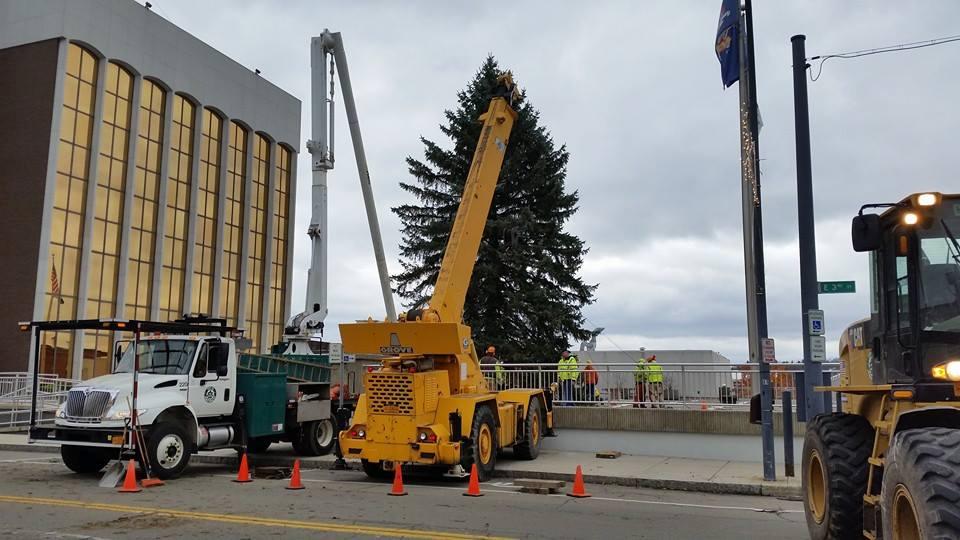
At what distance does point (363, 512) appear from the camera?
981cm

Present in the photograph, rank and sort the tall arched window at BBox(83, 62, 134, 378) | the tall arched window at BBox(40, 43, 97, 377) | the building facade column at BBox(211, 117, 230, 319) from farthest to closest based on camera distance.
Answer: the building facade column at BBox(211, 117, 230, 319) < the tall arched window at BBox(83, 62, 134, 378) < the tall arched window at BBox(40, 43, 97, 377)

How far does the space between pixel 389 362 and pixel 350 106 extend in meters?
11.6

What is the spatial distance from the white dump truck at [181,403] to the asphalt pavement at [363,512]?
2.24 ft

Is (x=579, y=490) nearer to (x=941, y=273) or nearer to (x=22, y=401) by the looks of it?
(x=941, y=273)

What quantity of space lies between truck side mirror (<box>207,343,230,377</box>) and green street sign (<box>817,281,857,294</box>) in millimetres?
10579

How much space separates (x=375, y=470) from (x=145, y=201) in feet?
100

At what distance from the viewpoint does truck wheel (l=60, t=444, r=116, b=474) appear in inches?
528

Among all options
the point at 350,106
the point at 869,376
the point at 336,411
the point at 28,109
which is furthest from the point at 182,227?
the point at 869,376

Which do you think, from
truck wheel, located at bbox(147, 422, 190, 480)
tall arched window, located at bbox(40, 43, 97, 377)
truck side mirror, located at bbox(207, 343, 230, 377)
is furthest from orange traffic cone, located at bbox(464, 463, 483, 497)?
tall arched window, located at bbox(40, 43, 97, 377)

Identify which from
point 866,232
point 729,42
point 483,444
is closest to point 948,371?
point 866,232

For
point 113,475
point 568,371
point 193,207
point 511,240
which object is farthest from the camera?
point 193,207

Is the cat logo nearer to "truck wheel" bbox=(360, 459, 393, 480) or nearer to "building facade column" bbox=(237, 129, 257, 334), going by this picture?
"truck wheel" bbox=(360, 459, 393, 480)

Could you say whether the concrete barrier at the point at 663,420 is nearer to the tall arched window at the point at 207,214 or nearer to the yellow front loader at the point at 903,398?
the yellow front loader at the point at 903,398

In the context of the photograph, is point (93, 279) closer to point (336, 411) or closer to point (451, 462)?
point (336, 411)
